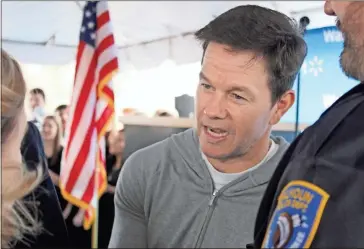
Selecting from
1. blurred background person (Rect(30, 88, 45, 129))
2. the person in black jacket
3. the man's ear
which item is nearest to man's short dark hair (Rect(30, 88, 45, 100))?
blurred background person (Rect(30, 88, 45, 129))

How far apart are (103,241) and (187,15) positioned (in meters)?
0.56

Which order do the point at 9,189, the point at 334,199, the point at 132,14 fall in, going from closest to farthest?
the point at 334,199, the point at 9,189, the point at 132,14

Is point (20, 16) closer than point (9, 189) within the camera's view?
No

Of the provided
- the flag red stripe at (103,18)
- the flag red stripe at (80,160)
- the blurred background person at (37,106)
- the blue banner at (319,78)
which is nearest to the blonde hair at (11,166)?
the blurred background person at (37,106)

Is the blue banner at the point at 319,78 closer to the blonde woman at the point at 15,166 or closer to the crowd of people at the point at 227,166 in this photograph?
the crowd of people at the point at 227,166

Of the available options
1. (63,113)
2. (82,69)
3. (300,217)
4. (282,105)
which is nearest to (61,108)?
(63,113)

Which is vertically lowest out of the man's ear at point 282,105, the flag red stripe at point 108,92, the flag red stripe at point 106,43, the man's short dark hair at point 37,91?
the man's ear at point 282,105

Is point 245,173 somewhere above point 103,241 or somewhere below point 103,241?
above

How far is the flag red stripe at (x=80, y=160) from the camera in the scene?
1012 millimetres

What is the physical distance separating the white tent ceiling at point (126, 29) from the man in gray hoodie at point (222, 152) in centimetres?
22

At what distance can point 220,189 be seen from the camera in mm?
807

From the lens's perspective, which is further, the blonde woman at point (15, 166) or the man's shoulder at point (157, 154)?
the man's shoulder at point (157, 154)

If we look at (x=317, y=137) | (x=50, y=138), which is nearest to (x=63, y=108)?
(x=50, y=138)

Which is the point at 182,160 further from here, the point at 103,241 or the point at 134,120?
the point at 103,241
